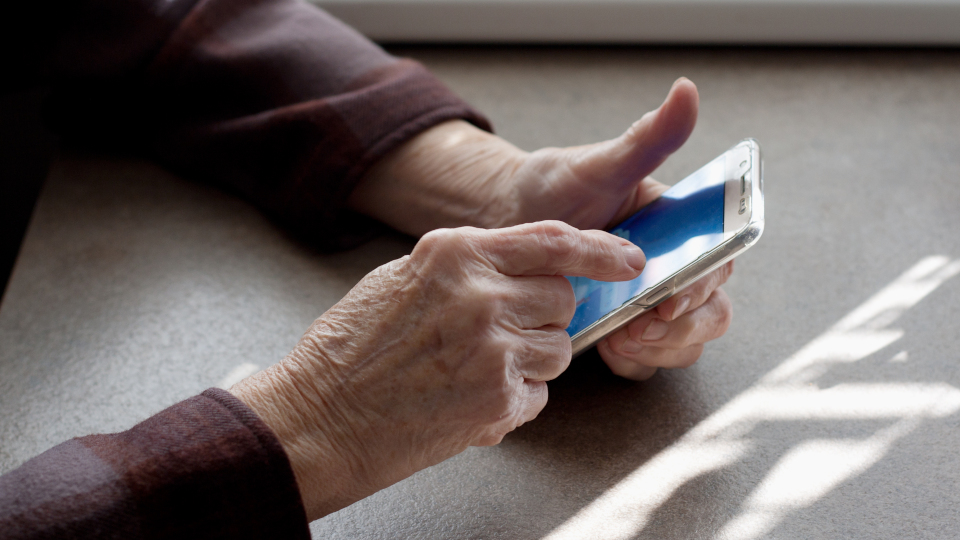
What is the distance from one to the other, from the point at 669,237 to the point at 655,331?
0.09 metres

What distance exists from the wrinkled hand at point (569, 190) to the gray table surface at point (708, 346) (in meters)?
0.06

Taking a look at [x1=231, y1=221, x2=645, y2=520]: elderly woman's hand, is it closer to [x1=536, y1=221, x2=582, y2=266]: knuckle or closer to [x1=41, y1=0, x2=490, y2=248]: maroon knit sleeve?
[x1=536, y1=221, x2=582, y2=266]: knuckle

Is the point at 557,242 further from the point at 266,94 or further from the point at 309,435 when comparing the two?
the point at 266,94

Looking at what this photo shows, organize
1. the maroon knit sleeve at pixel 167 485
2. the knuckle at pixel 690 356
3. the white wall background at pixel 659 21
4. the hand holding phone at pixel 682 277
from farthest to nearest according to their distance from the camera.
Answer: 1. the white wall background at pixel 659 21
2. the knuckle at pixel 690 356
3. the hand holding phone at pixel 682 277
4. the maroon knit sleeve at pixel 167 485

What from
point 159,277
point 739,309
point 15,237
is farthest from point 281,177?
point 15,237

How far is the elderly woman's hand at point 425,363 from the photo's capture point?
534mm

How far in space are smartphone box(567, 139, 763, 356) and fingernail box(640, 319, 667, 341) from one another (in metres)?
0.02

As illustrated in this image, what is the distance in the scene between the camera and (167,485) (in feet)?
1.55

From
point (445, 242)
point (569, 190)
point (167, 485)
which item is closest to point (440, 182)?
point (569, 190)

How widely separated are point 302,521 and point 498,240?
0.88 ft

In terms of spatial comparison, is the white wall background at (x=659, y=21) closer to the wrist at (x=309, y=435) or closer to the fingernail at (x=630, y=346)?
the fingernail at (x=630, y=346)

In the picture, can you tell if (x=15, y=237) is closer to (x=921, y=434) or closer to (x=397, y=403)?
(x=397, y=403)

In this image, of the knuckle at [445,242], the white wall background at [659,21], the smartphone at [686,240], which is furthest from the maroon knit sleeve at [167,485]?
the white wall background at [659,21]

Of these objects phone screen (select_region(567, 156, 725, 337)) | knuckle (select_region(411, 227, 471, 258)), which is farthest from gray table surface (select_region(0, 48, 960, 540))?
knuckle (select_region(411, 227, 471, 258))
